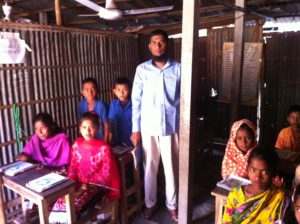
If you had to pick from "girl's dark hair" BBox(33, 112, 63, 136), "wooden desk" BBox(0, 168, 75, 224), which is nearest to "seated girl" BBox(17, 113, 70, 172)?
"girl's dark hair" BBox(33, 112, 63, 136)

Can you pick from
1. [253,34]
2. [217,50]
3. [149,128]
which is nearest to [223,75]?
[217,50]

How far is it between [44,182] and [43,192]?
7.0 inches

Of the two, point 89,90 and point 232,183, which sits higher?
point 89,90

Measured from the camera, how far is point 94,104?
4195mm

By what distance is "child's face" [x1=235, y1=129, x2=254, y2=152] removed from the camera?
302cm

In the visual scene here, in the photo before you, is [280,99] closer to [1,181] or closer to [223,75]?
[223,75]

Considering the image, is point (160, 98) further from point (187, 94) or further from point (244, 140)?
point (244, 140)

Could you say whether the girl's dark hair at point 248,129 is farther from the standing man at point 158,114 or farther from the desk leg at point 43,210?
the desk leg at point 43,210

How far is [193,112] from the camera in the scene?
291cm

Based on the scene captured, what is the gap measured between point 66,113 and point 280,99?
4305 millimetres

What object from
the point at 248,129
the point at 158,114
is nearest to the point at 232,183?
the point at 248,129

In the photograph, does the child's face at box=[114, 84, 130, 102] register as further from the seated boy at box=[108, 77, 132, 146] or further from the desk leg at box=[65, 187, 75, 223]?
the desk leg at box=[65, 187, 75, 223]

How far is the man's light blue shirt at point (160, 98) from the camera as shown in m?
3.54

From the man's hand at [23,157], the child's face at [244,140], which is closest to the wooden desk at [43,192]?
the man's hand at [23,157]
